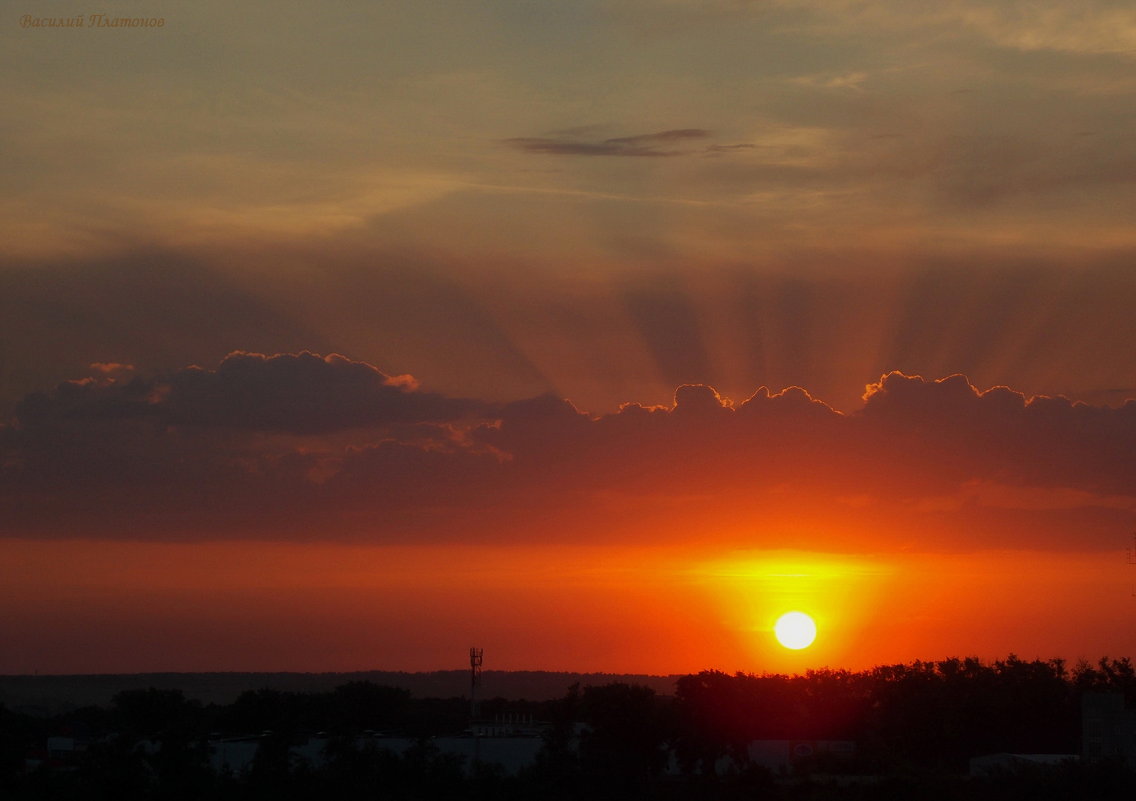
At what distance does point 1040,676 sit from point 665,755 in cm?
4277

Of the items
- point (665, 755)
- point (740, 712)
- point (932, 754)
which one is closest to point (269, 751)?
point (665, 755)

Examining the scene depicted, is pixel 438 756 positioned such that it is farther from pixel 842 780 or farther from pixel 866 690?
Answer: pixel 866 690

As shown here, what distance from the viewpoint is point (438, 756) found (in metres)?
86.4

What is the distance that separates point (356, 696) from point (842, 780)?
8321 centimetres

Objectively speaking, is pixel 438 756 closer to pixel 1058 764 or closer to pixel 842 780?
pixel 842 780

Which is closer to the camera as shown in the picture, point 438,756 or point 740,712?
point 438,756

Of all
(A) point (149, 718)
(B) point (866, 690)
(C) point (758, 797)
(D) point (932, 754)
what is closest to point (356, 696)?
(A) point (149, 718)

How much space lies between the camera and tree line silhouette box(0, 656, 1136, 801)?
254 feet

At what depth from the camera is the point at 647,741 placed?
354 feet

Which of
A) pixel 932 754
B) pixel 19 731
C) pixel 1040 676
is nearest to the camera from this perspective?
pixel 19 731

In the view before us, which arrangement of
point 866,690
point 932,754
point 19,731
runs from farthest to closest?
point 866,690
point 932,754
point 19,731

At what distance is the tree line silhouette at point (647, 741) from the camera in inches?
3049

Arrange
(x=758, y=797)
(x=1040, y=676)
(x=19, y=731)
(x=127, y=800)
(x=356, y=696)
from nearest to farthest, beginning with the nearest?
(x=127, y=800)
(x=758, y=797)
(x=19, y=731)
(x=1040, y=676)
(x=356, y=696)

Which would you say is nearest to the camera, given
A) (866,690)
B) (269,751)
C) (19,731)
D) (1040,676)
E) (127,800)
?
(127,800)
